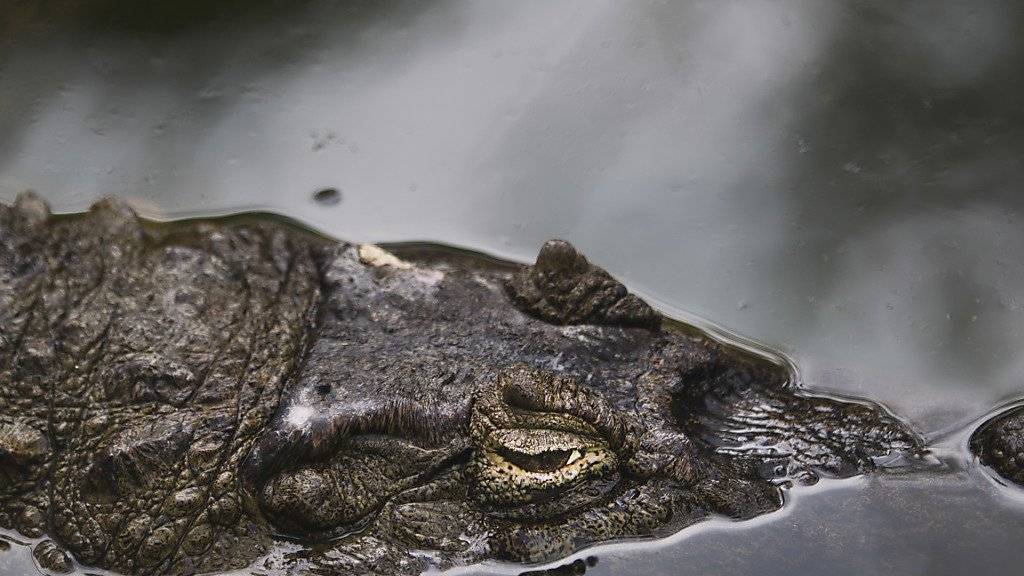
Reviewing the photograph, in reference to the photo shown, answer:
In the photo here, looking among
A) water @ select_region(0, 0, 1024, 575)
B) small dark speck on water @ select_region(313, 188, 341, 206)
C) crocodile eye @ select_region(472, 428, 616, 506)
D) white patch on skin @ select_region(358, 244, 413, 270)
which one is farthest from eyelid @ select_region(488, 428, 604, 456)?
small dark speck on water @ select_region(313, 188, 341, 206)

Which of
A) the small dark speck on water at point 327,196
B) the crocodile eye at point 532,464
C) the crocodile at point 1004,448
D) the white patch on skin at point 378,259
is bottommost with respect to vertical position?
the crocodile eye at point 532,464

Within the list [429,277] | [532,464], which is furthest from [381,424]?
[429,277]

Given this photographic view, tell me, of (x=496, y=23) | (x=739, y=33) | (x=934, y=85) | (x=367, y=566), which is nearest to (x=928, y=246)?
(x=934, y=85)

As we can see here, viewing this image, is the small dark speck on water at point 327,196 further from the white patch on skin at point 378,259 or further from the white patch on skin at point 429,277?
the white patch on skin at point 429,277

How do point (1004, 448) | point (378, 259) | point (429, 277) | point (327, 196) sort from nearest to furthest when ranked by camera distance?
point (1004, 448), point (429, 277), point (378, 259), point (327, 196)

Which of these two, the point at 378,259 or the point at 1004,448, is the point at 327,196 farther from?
the point at 1004,448

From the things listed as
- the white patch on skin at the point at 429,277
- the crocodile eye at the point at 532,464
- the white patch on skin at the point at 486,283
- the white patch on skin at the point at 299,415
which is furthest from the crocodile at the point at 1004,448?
the white patch on skin at the point at 299,415

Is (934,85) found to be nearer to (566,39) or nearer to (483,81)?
(566,39)

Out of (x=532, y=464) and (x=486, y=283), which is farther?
(x=486, y=283)
